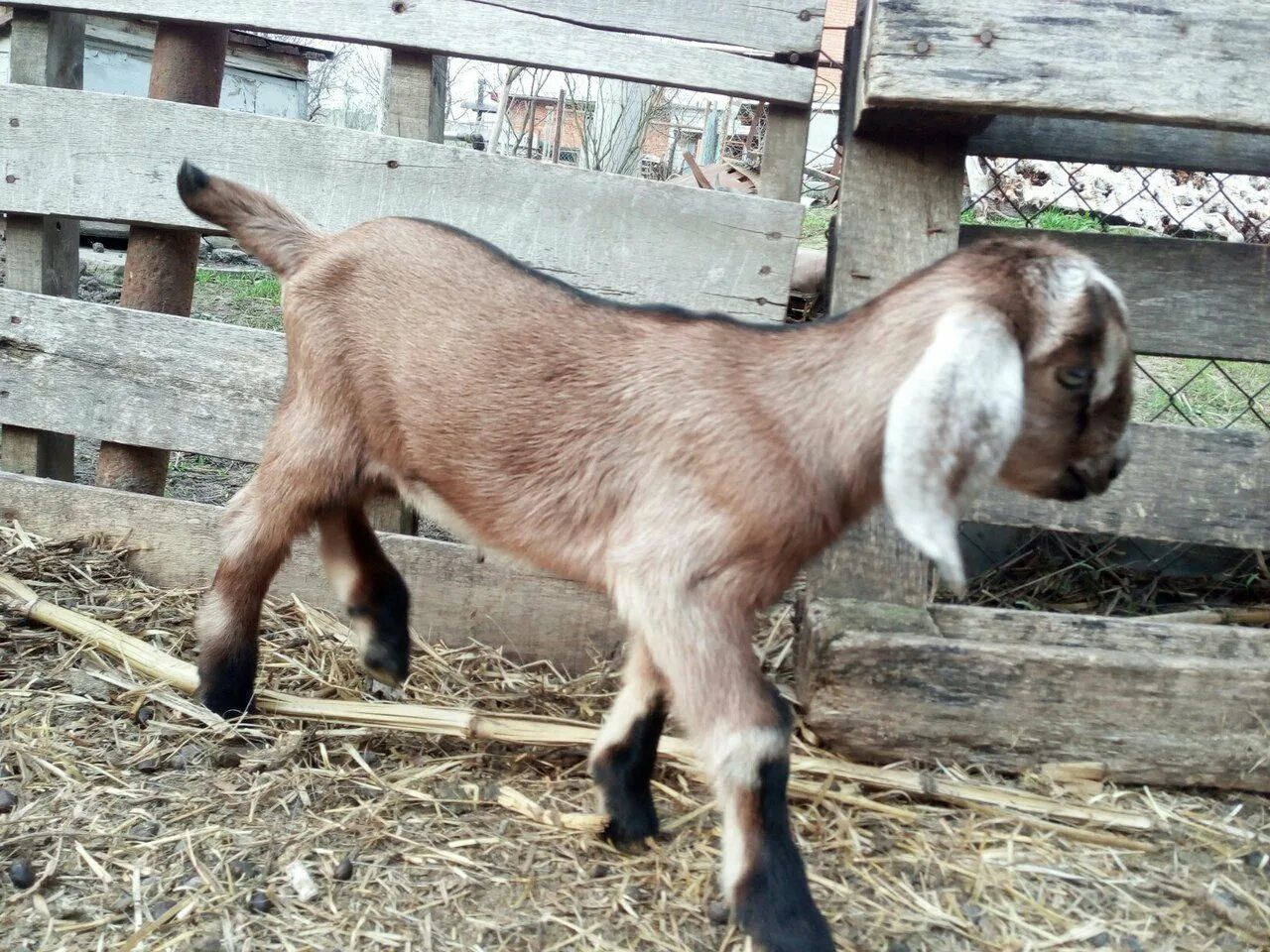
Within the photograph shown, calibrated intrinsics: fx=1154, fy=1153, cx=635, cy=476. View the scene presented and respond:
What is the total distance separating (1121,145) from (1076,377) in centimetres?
142

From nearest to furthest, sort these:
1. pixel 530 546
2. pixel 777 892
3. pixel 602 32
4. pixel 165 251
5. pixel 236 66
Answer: pixel 777 892, pixel 530 546, pixel 602 32, pixel 165 251, pixel 236 66

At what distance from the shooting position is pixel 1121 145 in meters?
3.42

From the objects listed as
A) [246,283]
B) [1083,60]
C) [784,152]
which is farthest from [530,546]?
[246,283]

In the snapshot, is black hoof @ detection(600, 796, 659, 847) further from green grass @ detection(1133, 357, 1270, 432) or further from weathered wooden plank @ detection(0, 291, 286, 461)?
green grass @ detection(1133, 357, 1270, 432)

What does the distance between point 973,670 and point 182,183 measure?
241 cm

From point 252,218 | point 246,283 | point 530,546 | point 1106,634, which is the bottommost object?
point 1106,634

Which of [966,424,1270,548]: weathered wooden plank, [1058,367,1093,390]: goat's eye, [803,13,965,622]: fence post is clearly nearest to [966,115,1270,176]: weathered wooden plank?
[803,13,965,622]: fence post

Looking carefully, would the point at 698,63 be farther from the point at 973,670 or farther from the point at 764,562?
the point at 973,670

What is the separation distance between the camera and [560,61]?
3.37 m

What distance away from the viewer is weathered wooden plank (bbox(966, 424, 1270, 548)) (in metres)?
3.35

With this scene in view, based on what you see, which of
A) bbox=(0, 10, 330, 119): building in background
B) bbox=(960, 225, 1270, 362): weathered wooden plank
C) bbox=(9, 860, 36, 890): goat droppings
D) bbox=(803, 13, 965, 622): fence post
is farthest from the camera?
bbox=(0, 10, 330, 119): building in background

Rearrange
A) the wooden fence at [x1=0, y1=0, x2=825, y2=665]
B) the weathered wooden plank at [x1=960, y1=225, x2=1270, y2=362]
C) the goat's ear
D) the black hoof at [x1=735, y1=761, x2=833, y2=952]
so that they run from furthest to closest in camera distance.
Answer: the weathered wooden plank at [x1=960, y1=225, x2=1270, y2=362] → the wooden fence at [x1=0, y1=0, x2=825, y2=665] → the black hoof at [x1=735, y1=761, x2=833, y2=952] → the goat's ear

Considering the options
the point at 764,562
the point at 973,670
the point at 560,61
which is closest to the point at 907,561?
the point at 973,670

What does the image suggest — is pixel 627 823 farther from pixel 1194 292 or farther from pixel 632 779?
pixel 1194 292
